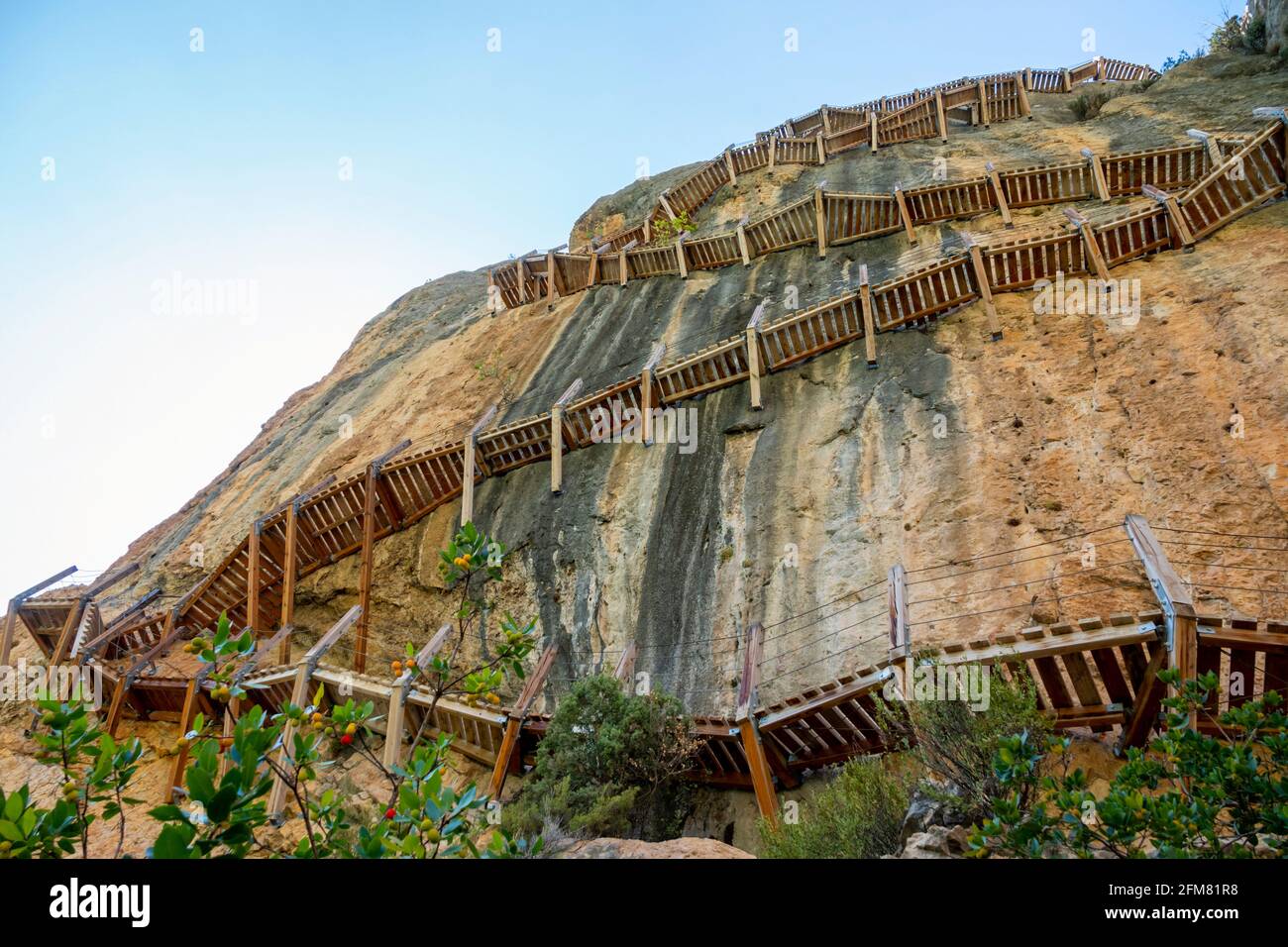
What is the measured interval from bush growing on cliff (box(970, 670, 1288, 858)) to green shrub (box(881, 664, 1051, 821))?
29.8 inches

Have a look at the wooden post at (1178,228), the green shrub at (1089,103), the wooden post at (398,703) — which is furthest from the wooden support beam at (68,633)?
the green shrub at (1089,103)

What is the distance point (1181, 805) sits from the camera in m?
5.24

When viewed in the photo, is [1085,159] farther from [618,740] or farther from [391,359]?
[391,359]

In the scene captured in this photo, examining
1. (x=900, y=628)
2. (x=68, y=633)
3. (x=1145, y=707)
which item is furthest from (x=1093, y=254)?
(x=68, y=633)

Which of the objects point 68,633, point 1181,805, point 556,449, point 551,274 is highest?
point 551,274

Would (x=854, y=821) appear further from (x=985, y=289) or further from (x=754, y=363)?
(x=985, y=289)

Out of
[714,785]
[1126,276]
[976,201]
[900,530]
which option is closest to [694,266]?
[976,201]

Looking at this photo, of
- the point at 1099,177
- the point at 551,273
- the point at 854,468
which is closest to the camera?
the point at 854,468

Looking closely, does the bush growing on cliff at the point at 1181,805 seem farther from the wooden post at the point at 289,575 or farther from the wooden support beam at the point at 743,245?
the wooden support beam at the point at 743,245

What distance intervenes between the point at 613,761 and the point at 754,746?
1.78 metres

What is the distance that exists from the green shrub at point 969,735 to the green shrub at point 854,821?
0.45 meters

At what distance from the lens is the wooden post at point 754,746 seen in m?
9.92

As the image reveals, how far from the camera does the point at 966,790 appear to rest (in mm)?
7137
